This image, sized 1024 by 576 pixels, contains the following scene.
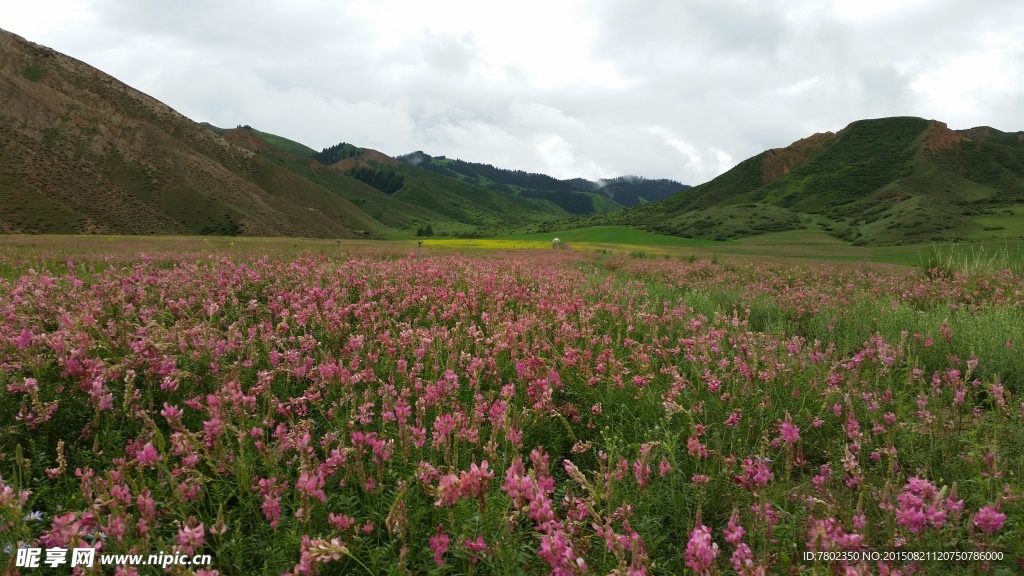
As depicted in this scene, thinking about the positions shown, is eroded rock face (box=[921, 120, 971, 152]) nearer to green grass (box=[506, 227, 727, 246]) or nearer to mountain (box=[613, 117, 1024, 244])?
mountain (box=[613, 117, 1024, 244])

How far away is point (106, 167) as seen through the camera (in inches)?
3706

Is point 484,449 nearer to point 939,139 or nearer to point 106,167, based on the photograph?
point 106,167

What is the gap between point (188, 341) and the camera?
388cm

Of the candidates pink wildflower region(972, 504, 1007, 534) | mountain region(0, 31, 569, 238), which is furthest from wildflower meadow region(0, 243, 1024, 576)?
mountain region(0, 31, 569, 238)

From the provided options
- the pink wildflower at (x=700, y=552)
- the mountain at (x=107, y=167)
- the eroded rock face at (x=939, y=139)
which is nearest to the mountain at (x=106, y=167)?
the mountain at (x=107, y=167)

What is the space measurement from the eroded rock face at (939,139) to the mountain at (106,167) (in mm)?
186973

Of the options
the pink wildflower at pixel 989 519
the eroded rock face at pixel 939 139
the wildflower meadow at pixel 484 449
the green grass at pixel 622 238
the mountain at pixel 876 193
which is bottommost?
the wildflower meadow at pixel 484 449

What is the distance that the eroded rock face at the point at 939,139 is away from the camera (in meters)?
152

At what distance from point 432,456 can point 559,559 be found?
4.17 ft

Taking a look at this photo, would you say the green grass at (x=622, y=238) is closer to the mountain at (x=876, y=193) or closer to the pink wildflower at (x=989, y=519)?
the mountain at (x=876, y=193)

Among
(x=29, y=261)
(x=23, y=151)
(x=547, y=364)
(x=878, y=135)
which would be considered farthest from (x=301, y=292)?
(x=878, y=135)

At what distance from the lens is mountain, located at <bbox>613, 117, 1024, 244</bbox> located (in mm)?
82750

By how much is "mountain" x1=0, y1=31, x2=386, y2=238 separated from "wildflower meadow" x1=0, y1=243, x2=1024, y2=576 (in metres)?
90.5

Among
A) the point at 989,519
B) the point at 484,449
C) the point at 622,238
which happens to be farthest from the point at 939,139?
the point at 484,449
